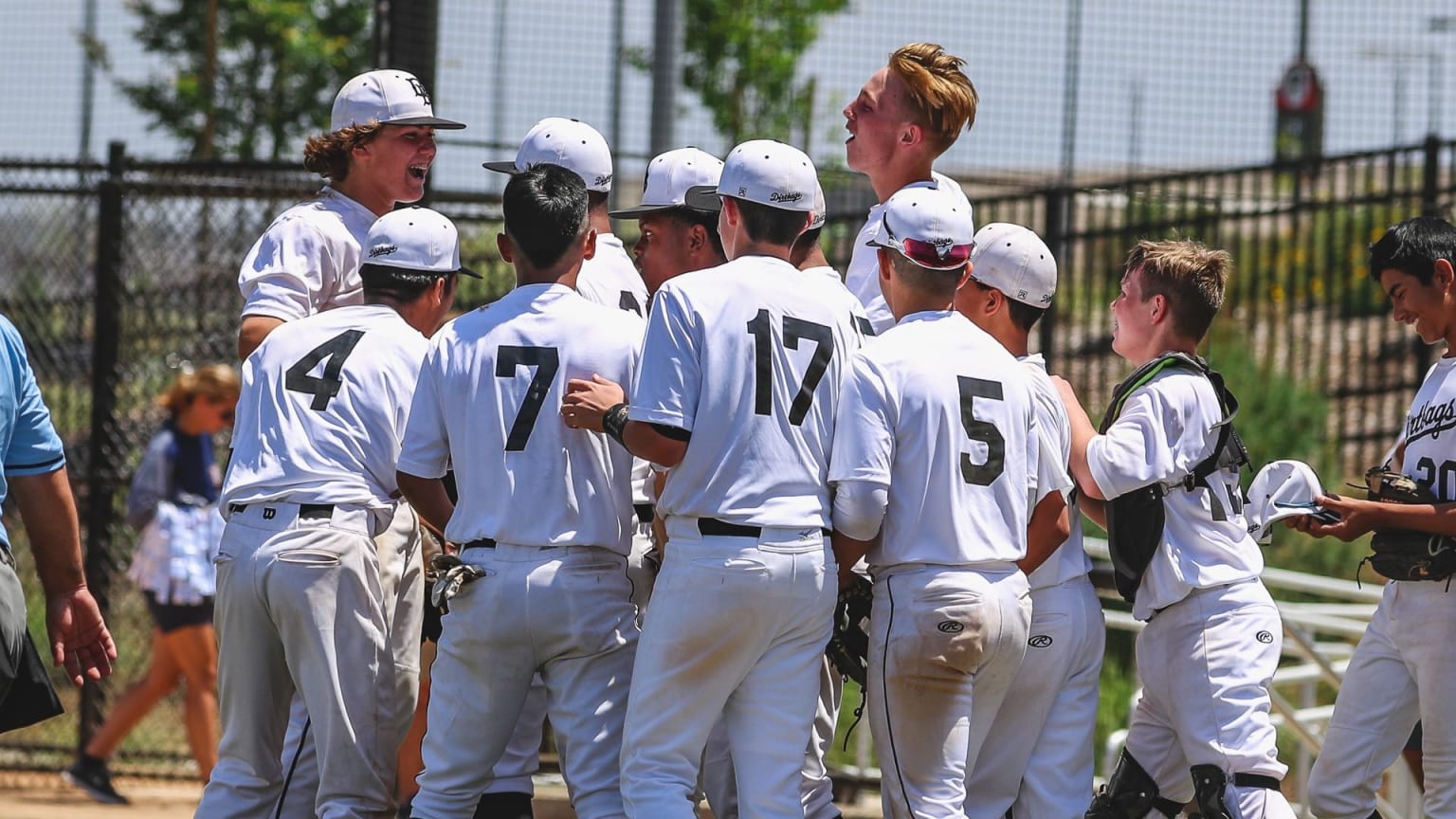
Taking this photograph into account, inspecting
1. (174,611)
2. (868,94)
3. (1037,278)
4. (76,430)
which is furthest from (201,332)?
(1037,278)

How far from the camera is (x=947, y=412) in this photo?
177 inches

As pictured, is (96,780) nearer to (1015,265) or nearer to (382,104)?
(382,104)

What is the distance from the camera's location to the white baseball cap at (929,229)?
15.2 ft

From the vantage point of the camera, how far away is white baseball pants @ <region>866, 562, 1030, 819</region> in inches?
175

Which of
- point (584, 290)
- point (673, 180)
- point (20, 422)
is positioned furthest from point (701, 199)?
point (20, 422)

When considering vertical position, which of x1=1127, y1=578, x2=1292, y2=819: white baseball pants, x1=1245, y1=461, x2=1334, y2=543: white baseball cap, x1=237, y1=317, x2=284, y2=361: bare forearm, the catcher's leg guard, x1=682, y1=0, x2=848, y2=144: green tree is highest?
x1=682, y1=0, x2=848, y2=144: green tree

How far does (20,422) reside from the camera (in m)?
4.48

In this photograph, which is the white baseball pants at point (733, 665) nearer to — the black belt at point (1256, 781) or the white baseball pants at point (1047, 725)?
the white baseball pants at point (1047, 725)

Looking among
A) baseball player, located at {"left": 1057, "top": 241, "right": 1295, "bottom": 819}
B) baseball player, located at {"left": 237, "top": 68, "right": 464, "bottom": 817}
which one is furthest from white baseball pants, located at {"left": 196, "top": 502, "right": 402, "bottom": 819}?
baseball player, located at {"left": 1057, "top": 241, "right": 1295, "bottom": 819}

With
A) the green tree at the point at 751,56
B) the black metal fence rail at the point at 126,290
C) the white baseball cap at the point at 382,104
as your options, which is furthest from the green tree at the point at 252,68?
the white baseball cap at the point at 382,104

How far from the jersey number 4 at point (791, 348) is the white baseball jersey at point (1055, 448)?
0.65 meters

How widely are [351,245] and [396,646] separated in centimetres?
134

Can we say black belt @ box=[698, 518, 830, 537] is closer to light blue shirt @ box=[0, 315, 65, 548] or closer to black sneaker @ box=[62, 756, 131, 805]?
light blue shirt @ box=[0, 315, 65, 548]

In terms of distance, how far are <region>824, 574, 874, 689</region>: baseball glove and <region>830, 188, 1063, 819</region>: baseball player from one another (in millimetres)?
203
